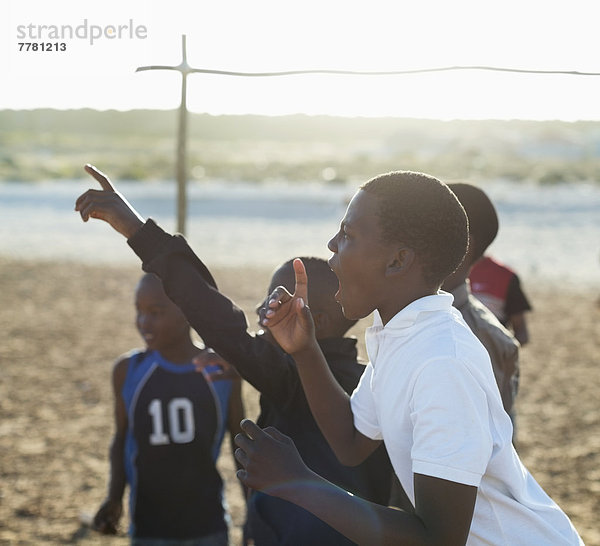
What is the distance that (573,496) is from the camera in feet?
15.2

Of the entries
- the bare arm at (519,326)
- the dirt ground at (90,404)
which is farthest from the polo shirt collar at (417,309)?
the dirt ground at (90,404)

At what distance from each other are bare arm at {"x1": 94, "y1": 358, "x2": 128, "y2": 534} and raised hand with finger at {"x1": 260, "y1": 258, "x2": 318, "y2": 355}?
59.2 inches

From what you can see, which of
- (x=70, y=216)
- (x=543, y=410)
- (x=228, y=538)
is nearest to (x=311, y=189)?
(x=70, y=216)

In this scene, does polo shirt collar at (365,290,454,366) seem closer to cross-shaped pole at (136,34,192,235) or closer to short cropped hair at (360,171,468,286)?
short cropped hair at (360,171,468,286)

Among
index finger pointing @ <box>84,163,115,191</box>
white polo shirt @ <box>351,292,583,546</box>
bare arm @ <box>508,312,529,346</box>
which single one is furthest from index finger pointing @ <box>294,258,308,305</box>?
bare arm @ <box>508,312,529,346</box>

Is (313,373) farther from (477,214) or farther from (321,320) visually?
(477,214)

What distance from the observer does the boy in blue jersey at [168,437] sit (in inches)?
114

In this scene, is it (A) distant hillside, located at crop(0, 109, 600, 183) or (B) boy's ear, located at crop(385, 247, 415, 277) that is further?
(A) distant hillside, located at crop(0, 109, 600, 183)

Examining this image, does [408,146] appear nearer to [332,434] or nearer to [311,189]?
[311,189]

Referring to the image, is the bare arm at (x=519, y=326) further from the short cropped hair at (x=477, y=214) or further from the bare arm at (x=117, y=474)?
the bare arm at (x=117, y=474)

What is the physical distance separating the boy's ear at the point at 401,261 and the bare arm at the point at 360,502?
0.41m

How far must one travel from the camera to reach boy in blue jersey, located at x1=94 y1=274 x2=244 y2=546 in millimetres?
2900

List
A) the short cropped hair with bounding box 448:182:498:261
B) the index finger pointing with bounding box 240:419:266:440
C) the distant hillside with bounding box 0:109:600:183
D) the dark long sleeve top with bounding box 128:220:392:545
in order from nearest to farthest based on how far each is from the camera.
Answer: the index finger pointing with bounding box 240:419:266:440 < the dark long sleeve top with bounding box 128:220:392:545 < the short cropped hair with bounding box 448:182:498:261 < the distant hillside with bounding box 0:109:600:183

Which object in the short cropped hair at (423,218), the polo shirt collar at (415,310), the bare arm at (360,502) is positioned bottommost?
the bare arm at (360,502)
